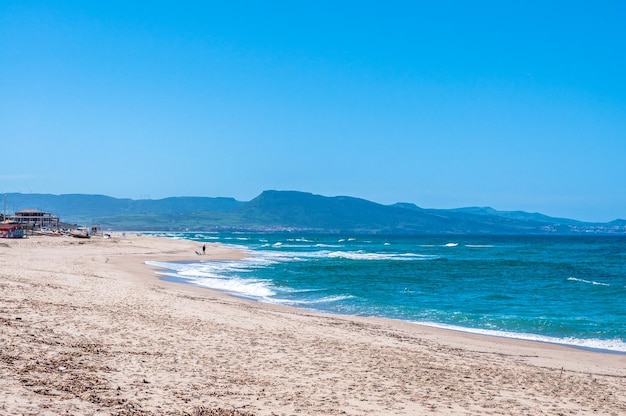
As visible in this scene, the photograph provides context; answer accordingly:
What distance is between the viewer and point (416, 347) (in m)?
13.6

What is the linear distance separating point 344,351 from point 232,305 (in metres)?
8.38

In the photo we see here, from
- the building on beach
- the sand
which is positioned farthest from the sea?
the building on beach

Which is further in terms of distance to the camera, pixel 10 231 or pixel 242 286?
pixel 10 231

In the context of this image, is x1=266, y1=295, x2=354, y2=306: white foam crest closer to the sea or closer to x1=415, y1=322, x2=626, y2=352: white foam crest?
the sea

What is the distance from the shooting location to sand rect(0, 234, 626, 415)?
24.1ft

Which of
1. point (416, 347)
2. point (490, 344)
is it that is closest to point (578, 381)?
point (416, 347)

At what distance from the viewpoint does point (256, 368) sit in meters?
9.58

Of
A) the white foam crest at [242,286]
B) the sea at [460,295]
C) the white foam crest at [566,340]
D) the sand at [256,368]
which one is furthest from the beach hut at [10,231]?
the white foam crest at [566,340]

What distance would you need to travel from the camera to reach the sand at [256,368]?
24.1ft

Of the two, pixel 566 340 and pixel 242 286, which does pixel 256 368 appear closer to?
pixel 566 340

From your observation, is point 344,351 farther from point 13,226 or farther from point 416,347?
point 13,226

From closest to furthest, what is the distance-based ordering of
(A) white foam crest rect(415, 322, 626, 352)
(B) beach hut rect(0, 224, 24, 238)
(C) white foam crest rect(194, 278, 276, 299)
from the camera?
(A) white foam crest rect(415, 322, 626, 352) → (C) white foam crest rect(194, 278, 276, 299) → (B) beach hut rect(0, 224, 24, 238)

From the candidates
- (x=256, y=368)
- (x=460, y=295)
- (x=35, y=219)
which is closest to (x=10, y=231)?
(x=35, y=219)

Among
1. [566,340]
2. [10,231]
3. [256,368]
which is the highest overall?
[10,231]
